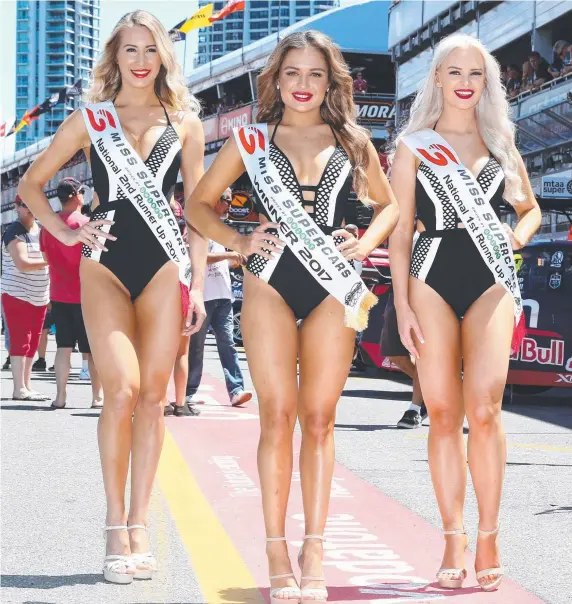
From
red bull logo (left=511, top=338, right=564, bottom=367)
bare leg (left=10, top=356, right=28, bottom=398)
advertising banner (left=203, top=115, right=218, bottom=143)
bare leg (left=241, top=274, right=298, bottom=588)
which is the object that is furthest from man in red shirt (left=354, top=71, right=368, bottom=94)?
bare leg (left=241, top=274, right=298, bottom=588)

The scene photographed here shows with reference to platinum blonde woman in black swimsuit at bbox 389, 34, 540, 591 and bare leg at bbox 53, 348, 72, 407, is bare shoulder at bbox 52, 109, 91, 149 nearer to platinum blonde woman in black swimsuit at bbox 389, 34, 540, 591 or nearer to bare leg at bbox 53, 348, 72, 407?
platinum blonde woman in black swimsuit at bbox 389, 34, 540, 591

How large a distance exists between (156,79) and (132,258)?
0.76 metres

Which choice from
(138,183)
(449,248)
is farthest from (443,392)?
(138,183)

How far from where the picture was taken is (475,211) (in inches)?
180

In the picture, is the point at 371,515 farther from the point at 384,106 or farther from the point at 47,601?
the point at 384,106

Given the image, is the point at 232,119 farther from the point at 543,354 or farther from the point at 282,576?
the point at 282,576

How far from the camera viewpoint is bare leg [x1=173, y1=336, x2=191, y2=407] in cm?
986

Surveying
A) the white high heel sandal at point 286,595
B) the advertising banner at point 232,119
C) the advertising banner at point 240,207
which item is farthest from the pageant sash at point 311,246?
the advertising banner at point 232,119

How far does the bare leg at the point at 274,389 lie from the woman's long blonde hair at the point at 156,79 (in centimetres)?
105

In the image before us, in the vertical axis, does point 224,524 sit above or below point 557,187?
below

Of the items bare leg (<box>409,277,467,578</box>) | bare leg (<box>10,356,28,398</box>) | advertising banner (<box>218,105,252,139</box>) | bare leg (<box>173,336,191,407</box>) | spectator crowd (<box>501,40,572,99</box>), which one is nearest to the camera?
bare leg (<box>409,277,467,578</box>)

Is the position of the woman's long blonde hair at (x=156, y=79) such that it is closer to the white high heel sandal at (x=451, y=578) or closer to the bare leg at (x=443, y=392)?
the bare leg at (x=443, y=392)

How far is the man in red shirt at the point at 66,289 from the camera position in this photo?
10156mm

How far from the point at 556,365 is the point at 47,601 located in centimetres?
818
